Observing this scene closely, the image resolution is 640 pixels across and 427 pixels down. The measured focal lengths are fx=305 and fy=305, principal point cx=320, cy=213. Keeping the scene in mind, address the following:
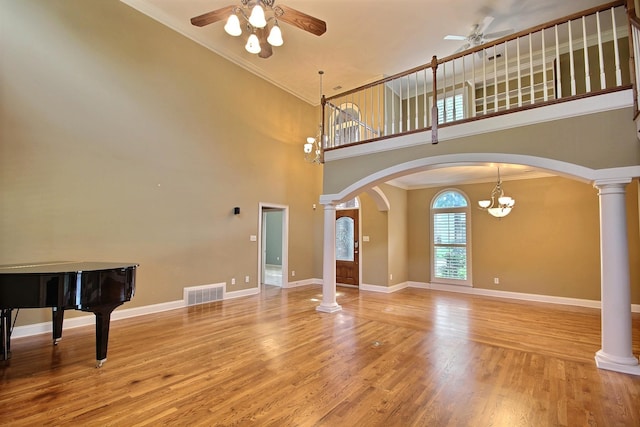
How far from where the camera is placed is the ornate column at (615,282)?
3.05m

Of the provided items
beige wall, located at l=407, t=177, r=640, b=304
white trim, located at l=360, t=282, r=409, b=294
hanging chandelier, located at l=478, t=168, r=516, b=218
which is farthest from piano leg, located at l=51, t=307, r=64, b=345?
beige wall, located at l=407, t=177, r=640, b=304

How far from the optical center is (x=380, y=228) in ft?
24.2

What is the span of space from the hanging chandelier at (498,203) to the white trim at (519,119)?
2.97m

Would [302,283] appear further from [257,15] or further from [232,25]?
[257,15]

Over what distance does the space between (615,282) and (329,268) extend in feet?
12.1

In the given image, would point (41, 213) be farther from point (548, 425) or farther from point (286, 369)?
point (548, 425)

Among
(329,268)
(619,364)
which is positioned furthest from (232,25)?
(619,364)

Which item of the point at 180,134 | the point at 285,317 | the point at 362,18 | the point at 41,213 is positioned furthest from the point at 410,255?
the point at 41,213

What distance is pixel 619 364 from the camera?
3.02 meters

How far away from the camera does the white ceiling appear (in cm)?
529

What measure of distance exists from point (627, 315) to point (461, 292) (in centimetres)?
420

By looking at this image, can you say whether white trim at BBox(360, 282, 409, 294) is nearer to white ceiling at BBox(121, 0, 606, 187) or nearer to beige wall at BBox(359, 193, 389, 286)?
beige wall at BBox(359, 193, 389, 286)

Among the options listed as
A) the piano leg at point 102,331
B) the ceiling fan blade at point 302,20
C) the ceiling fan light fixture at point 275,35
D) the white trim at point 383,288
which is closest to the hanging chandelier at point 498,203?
the white trim at point 383,288

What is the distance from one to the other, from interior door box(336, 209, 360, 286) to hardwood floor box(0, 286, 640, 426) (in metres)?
2.95
